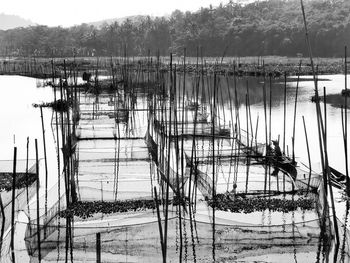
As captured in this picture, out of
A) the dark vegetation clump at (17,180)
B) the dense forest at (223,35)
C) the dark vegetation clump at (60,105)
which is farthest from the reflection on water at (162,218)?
the dense forest at (223,35)

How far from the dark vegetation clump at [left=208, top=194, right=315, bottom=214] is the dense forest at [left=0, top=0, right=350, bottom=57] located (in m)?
39.9

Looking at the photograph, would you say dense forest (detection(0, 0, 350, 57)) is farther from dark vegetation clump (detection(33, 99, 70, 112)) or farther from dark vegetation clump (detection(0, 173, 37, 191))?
dark vegetation clump (detection(0, 173, 37, 191))

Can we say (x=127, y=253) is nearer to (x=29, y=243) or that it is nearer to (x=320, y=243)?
→ (x=29, y=243)

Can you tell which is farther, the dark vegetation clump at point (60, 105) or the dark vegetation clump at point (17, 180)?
the dark vegetation clump at point (17, 180)

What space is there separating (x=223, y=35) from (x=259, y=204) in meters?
50.4

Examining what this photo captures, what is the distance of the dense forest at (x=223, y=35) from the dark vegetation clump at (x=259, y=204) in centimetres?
3990

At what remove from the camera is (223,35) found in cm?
5569

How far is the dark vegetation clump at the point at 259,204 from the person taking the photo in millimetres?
6988

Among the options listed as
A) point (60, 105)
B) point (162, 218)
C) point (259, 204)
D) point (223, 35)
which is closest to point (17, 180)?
point (60, 105)

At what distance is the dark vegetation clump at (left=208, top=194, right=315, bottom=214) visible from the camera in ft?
22.9

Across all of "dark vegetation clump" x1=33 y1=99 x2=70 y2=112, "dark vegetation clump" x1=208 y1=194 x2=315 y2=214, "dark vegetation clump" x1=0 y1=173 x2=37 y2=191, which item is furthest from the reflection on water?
"dark vegetation clump" x1=33 y1=99 x2=70 y2=112

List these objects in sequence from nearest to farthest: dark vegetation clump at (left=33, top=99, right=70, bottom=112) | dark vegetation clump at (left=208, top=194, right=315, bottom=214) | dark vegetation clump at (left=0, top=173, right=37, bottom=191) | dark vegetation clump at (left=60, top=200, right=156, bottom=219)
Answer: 1. dark vegetation clump at (left=60, top=200, right=156, bottom=219)
2. dark vegetation clump at (left=208, top=194, right=315, bottom=214)
3. dark vegetation clump at (left=33, top=99, right=70, bottom=112)
4. dark vegetation clump at (left=0, top=173, right=37, bottom=191)

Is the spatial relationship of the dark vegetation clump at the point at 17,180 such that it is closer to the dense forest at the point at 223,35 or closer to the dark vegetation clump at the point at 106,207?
the dark vegetation clump at the point at 106,207

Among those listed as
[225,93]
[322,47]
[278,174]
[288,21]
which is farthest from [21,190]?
[288,21]
